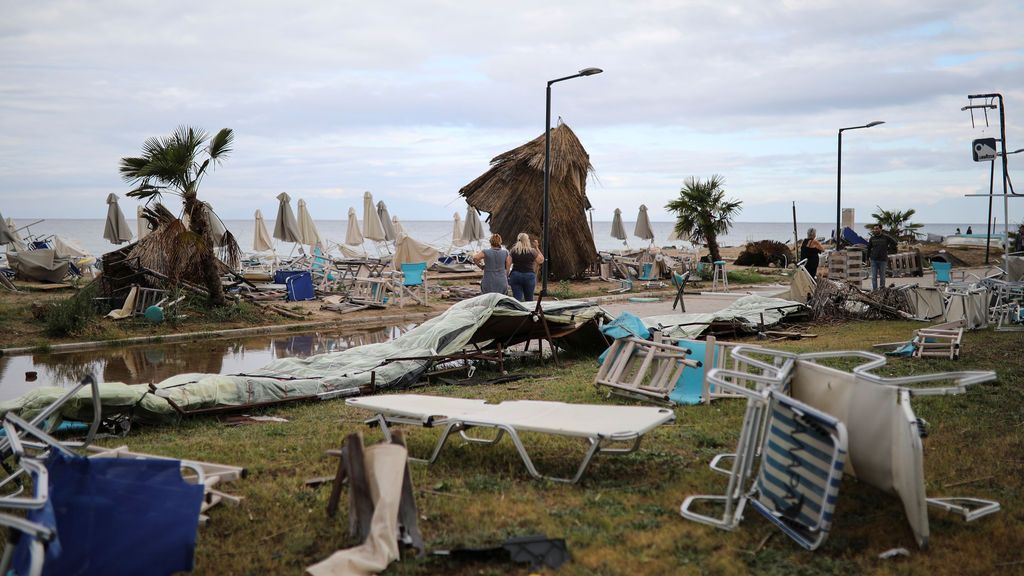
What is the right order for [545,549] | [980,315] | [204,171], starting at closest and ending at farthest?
[545,549] → [980,315] → [204,171]

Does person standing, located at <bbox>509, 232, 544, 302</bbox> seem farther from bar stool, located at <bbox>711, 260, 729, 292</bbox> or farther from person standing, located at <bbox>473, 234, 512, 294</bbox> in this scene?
bar stool, located at <bbox>711, 260, 729, 292</bbox>

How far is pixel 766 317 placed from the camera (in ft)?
47.9

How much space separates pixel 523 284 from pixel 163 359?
243 inches

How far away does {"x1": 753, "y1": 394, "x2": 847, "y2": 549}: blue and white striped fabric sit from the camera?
4.17 metres

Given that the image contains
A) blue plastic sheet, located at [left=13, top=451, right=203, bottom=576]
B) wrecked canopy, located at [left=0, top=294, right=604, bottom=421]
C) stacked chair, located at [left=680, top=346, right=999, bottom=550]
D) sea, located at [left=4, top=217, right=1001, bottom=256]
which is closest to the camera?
blue plastic sheet, located at [left=13, top=451, right=203, bottom=576]

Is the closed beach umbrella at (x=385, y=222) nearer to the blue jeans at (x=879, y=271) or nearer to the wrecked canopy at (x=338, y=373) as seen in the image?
the blue jeans at (x=879, y=271)

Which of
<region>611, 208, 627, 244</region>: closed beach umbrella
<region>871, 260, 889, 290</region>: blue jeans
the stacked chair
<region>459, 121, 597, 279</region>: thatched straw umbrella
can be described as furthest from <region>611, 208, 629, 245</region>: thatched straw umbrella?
the stacked chair

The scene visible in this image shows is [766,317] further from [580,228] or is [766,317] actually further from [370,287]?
[580,228]

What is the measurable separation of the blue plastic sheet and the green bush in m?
13.2

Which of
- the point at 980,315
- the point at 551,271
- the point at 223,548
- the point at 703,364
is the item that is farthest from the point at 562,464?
the point at 551,271

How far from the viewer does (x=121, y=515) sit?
3.80 m

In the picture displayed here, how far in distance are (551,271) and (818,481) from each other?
78.3 ft

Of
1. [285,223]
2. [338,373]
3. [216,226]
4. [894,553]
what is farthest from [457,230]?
[894,553]

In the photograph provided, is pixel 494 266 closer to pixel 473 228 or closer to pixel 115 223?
pixel 473 228
